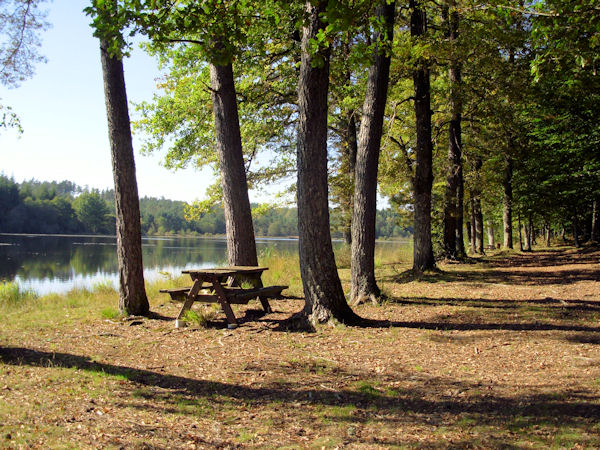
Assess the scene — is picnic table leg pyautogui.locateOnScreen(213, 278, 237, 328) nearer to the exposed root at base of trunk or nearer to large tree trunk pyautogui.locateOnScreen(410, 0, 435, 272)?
the exposed root at base of trunk

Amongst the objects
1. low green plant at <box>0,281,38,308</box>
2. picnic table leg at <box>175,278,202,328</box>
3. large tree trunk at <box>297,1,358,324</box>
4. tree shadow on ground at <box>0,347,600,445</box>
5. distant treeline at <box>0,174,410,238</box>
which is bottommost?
tree shadow on ground at <box>0,347,600,445</box>

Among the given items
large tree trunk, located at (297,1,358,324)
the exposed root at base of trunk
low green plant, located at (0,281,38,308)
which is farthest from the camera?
low green plant, located at (0,281,38,308)

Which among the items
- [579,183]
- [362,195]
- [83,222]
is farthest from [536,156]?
[83,222]

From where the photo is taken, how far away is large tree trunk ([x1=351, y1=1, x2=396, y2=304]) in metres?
7.66

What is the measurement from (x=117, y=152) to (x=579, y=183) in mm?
16072

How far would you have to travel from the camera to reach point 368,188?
25.8 ft

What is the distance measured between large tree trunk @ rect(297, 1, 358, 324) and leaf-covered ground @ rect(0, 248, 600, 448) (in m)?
0.46

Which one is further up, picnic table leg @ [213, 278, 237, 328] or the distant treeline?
the distant treeline

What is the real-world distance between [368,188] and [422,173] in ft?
14.4

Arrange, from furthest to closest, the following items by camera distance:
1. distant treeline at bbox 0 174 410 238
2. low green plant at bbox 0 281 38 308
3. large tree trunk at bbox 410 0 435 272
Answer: distant treeline at bbox 0 174 410 238, large tree trunk at bbox 410 0 435 272, low green plant at bbox 0 281 38 308

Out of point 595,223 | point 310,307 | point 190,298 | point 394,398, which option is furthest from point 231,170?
point 595,223

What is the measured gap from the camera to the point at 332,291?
6133 mm

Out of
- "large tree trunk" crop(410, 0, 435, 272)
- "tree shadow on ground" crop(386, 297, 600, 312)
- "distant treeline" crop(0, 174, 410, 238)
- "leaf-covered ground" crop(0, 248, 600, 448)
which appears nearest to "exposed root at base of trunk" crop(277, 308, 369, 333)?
"leaf-covered ground" crop(0, 248, 600, 448)

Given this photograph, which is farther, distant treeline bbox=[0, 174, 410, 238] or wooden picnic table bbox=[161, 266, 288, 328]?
distant treeline bbox=[0, 174, 410, 238]
